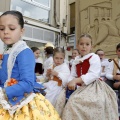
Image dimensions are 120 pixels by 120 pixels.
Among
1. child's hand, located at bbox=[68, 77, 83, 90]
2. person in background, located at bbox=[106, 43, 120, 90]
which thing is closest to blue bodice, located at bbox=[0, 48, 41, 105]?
child's hand, located at bbox=[68, 77, 83, 90]

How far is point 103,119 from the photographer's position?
196 centimetres

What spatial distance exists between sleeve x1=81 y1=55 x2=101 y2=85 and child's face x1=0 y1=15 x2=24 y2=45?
1031 millimetres

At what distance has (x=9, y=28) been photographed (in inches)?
48.8

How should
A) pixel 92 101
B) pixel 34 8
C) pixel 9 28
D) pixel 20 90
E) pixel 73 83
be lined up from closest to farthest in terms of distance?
Answer: pixel 20 90 → pixel 9 28 → pixel 92 101 → pixel 73 83 → pixel 34 8

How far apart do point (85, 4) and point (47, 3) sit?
3293mm

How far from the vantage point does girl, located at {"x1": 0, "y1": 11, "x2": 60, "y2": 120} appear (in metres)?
1.12

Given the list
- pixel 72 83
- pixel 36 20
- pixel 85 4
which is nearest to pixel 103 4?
pixel 85 4

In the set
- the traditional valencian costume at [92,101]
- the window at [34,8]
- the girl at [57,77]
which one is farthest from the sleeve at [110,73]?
the window at [34,8]

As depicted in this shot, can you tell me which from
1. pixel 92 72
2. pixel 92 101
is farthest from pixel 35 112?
pixel 92 72

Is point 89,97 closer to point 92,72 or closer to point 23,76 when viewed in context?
point 92,72

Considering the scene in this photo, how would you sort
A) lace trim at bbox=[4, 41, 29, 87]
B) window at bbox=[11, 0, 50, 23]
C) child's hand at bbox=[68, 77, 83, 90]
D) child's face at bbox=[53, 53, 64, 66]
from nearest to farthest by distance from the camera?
1. lace trim at bbox=[4, 41, 29, 87]
2. child's hand at bbox=[68, 77, 83, 90]
3. child's face at bbox=[53, 53, 64, 66]
4. window at bbox=[11, 0, 50, 23]

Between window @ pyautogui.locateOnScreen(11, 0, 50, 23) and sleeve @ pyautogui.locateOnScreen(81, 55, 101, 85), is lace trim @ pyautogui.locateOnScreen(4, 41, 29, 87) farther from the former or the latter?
window @ pyautogui.locateOnScreen(11, 0, 50, 23)

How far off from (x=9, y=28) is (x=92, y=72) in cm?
115

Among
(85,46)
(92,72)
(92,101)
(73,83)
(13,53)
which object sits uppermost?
(85,46)
